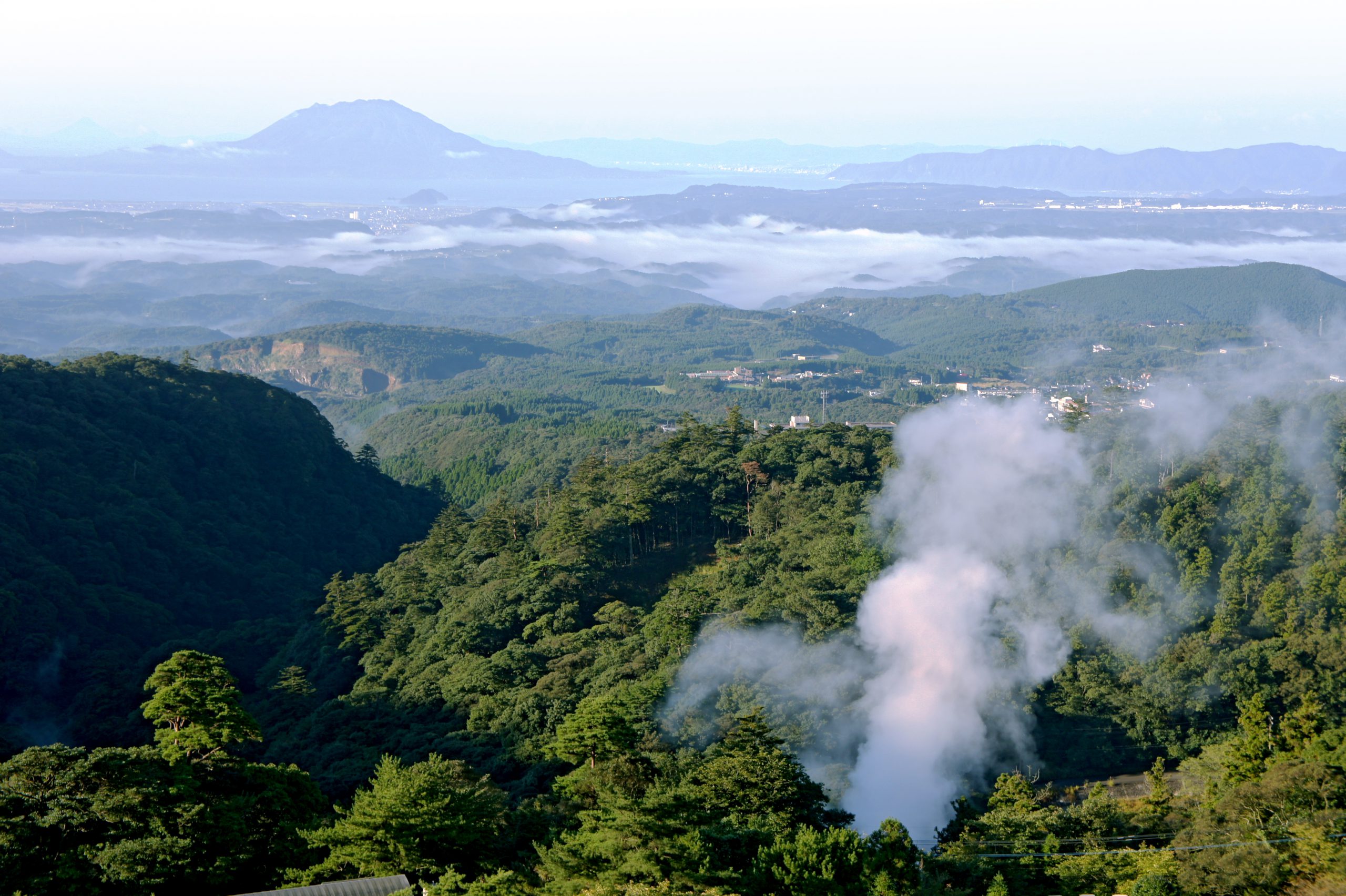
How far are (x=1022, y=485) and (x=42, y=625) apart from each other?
118 ft

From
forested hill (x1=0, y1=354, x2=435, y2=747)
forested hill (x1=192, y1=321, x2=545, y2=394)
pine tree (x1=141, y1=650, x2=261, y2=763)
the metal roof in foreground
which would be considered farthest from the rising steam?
forested hill (x1=192, y1=321, x2=545, y2=394)

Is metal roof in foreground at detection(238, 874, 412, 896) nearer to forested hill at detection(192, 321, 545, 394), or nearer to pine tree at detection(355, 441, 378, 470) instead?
pine tree at detection(355, 441, 378, 470)

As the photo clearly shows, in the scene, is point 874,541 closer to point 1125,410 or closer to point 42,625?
point 1125,410

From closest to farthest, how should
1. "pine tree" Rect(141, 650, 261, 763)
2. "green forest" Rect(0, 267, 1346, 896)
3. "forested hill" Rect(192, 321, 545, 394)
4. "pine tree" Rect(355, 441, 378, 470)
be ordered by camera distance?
"green forest" Rect(0, 267, 1346, 896) → "pine tree" Rect(141, 650, 261, 763) → "pine tree" Rect(355, 441, 378, 470) → "forested hill" Rect(192, 321, 545, 394)

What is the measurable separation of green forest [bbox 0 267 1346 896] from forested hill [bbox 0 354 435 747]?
0.19m

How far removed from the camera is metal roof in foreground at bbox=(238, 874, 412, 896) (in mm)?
21500

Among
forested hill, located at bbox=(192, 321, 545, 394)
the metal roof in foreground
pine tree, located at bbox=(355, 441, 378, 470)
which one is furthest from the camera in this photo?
forested hill, located at bbox=(192, 321, 545, 394)

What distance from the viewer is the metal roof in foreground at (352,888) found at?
2150cm

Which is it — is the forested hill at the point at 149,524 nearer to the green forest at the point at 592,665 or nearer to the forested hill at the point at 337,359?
the green forest at the point at 592,665

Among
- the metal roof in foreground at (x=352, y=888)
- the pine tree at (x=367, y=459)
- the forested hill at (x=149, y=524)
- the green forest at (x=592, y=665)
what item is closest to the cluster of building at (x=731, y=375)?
the pine tree at (x=367, y=459)

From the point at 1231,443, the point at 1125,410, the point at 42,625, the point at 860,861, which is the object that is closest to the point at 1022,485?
the point at 1231,443

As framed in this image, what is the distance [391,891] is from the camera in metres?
22.0

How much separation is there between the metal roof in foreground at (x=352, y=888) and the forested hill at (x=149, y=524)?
66.7 ft

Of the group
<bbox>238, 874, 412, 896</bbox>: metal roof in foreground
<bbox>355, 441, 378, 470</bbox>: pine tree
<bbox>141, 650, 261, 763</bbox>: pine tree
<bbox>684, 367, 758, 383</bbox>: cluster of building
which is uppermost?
<bbox>141, 650, 261, 763</bbox>: pine tree
